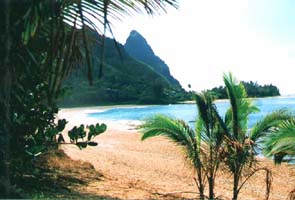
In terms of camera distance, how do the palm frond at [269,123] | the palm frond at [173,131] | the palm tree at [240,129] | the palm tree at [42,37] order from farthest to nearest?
the palm frond at [173,131]
the palm frond at [269,123]
the palm tree at [240,129]
the palm tree at [42,37]

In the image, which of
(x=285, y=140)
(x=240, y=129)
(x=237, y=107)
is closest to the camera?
(x=285, y=140)

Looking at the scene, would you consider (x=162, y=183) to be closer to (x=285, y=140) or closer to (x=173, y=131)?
(x=173, y=131)

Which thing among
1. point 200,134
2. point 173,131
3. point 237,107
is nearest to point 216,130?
point 200,134

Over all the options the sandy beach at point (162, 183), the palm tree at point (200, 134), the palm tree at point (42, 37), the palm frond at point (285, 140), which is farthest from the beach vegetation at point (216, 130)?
the palm tree at point (42, 37)

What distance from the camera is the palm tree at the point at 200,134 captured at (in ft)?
20.9

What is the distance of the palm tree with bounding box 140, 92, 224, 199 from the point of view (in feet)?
20.9

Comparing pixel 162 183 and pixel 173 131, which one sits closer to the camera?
pixel 173 131

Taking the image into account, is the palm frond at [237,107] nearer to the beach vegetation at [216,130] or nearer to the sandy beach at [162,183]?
the beach vegetation at [216,130]

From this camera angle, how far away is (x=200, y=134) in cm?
650

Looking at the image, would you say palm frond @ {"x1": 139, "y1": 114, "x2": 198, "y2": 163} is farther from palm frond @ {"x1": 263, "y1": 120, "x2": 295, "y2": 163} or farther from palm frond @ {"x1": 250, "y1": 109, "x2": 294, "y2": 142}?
palm frond @ {"x1": 263, "y1": 120, "x2": 295, "y2": 163}

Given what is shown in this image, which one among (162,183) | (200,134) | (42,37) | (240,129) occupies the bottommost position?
(162,183)

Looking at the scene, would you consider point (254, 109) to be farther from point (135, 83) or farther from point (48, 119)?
point (135, 83)

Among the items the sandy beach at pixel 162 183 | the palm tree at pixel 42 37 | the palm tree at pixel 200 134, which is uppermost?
the palm tree at pixel 42 37

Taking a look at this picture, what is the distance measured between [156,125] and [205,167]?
1030 mm
